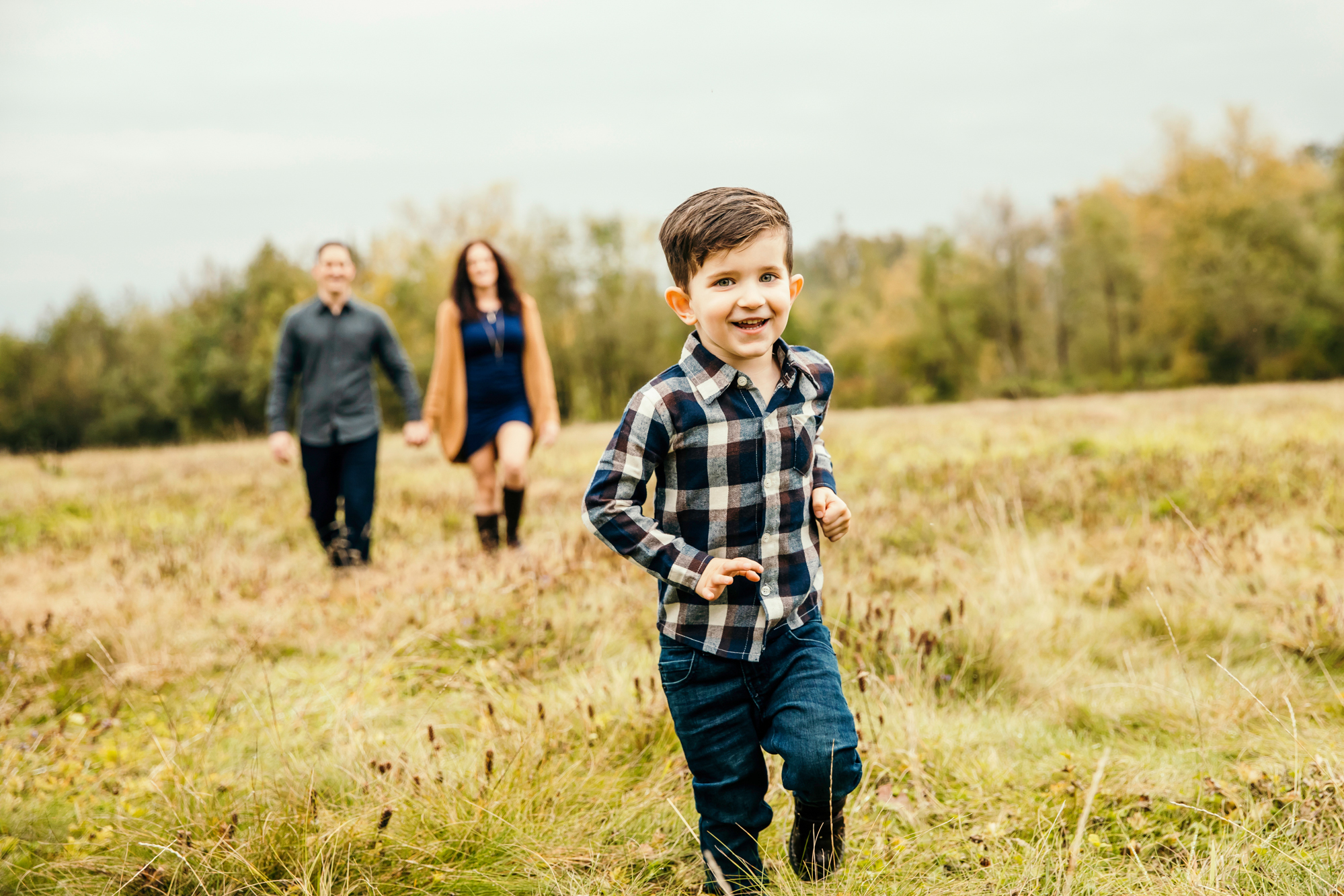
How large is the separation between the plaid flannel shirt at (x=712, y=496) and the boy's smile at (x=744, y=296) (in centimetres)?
8

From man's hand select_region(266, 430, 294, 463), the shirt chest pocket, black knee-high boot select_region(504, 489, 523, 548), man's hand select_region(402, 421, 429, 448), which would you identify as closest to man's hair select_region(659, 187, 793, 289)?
the shirt chest pocket

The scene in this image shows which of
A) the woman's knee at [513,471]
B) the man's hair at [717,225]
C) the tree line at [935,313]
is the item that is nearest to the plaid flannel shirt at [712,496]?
the man's hair at [717,225]

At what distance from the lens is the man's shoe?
6.63ft

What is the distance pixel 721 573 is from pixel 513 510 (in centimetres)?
441

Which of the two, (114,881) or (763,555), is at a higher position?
(763,555)

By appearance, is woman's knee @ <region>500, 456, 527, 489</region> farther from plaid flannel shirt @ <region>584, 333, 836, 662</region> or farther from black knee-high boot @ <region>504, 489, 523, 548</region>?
plaid flannel shirt @ <region>584, 333, 836, 662</region>

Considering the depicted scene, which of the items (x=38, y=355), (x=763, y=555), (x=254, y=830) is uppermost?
(x=38, y=355)

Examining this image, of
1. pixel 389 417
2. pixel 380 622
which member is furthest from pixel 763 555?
pixel 389 417

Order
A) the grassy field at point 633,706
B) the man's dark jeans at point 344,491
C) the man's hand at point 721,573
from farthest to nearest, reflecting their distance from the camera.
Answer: the man's dark jeans at point 344,491
the grassy field at point 633,706
the man's hand at point 721,573

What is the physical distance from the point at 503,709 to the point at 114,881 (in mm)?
1223

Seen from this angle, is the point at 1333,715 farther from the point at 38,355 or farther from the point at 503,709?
the point at 38,355

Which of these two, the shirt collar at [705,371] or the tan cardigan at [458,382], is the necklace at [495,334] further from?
the shirt collar at [705,371]

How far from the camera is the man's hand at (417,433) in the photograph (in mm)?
5710

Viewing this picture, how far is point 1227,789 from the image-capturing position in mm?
2346
